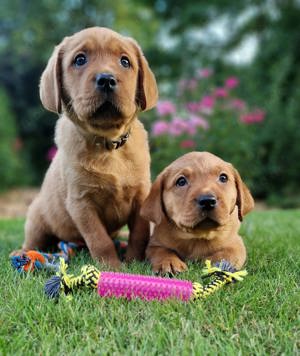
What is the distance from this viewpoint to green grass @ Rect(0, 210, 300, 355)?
2148 millimetres

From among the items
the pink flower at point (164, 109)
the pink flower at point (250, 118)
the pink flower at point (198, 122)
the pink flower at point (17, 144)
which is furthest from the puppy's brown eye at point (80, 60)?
the pink flower at point (17, 144)

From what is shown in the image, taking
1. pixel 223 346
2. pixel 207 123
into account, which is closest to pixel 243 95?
pixel 207 123

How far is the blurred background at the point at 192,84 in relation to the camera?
31.0ft

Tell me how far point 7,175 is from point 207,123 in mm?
6508

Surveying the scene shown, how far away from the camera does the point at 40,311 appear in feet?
8.30

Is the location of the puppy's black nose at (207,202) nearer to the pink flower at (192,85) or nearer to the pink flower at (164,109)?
the pink flower at (164,109)

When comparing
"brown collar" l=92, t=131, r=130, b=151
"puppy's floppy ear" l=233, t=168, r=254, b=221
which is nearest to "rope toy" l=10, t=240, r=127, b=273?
"brown collar" l=92, t=131, r=130, b=151

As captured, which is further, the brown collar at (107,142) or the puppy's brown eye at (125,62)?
the brown collar at (107,142)

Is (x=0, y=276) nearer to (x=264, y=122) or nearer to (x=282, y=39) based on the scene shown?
(x=264, y=122)

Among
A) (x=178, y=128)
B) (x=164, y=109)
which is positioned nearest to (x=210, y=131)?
(x=178, y=128)

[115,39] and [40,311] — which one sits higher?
[115,39]

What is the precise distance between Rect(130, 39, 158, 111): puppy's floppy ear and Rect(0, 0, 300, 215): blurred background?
5.09 metres

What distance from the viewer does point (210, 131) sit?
9219 millimetres

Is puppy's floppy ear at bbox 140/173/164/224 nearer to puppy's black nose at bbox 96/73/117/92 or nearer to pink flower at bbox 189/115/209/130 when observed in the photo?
puppy's black nose at bbox 96/73/117/92
